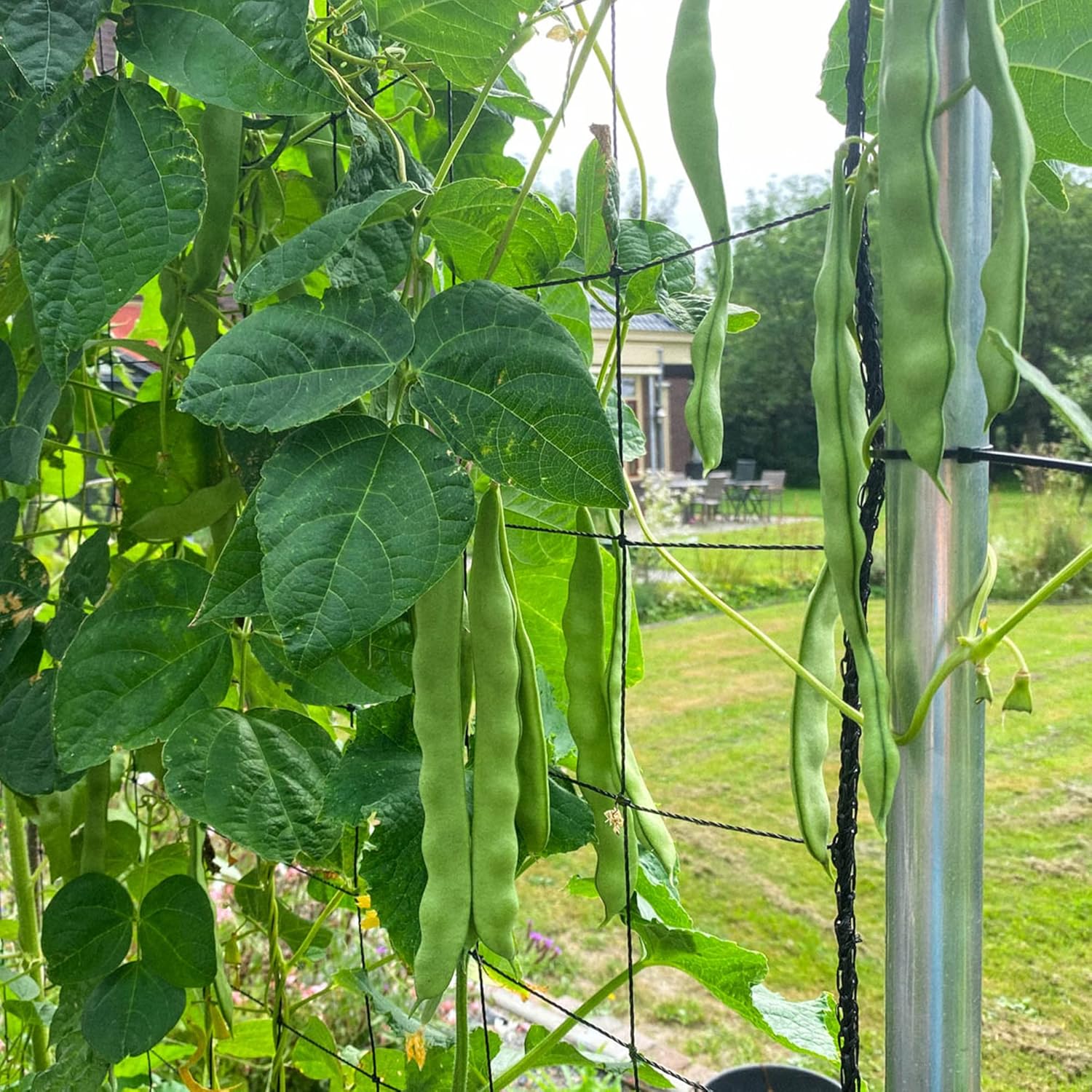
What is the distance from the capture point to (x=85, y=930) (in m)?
0.75

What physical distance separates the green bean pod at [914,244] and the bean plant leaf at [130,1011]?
659mm

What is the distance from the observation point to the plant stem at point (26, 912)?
0.94m

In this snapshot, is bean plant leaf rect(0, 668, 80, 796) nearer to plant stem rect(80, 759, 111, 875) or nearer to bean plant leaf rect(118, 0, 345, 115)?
plant stem rect(80, 759, 111, 875)

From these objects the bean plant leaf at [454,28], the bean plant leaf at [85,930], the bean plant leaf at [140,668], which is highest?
the bean plant leaf at [454,28]

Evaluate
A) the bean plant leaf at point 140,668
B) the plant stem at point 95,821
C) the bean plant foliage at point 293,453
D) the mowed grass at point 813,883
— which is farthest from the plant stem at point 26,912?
the mowed grass at point 813,883

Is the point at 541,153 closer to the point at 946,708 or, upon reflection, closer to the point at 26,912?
the point at 946,708

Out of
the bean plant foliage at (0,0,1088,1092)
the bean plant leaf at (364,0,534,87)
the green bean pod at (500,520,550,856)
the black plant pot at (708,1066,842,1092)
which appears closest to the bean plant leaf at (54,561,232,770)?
the bean plant foliage at (0,0,1088,1092)

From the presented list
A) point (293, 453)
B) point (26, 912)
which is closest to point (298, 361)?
point (293, 453)

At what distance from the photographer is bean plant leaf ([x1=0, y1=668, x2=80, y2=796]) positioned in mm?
696

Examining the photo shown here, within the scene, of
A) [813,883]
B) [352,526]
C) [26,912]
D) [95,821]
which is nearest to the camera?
[352,526]

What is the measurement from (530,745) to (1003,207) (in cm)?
35

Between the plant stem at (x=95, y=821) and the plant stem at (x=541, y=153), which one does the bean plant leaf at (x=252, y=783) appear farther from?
the plant stem at (x=541, y=153)

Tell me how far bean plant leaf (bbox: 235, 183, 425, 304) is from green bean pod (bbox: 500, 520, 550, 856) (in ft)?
0.54

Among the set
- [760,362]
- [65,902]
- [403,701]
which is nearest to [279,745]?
[403,701]
